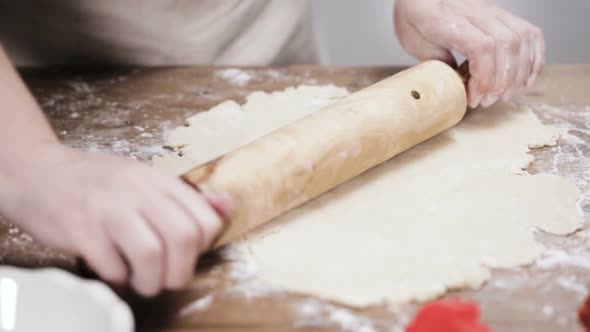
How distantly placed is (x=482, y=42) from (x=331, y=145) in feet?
1.42

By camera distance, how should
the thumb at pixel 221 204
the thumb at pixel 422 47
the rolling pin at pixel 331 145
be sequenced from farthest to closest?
the thumb at pixel 422 47 → the rolling pin at pixel 331 145 → the thumb at pixel 221 204

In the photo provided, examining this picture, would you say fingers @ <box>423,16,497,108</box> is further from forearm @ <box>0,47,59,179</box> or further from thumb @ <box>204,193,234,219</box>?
forearm @ <box>0,47,59,179</box>

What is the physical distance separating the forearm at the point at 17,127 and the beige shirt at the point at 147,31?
22.1 inches

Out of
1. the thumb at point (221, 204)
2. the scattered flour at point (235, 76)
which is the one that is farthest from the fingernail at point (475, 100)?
the thumb at point (221, 204)

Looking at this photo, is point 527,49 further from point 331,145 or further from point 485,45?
point 331,145

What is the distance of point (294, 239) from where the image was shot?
1015 mm

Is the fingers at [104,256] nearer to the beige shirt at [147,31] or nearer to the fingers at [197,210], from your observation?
the fingers at [197,210]

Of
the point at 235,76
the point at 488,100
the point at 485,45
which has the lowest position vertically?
the point at 235,76

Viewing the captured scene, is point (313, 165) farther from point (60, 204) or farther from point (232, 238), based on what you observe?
point (60, 204)

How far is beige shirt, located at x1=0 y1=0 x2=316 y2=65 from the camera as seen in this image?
1504 mm

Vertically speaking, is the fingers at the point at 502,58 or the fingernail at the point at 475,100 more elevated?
the fingers at the point at 502,58

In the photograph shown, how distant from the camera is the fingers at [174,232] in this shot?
76 centimetres

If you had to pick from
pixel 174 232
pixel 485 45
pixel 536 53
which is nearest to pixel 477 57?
pixel 485 45

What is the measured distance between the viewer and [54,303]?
752 mm
